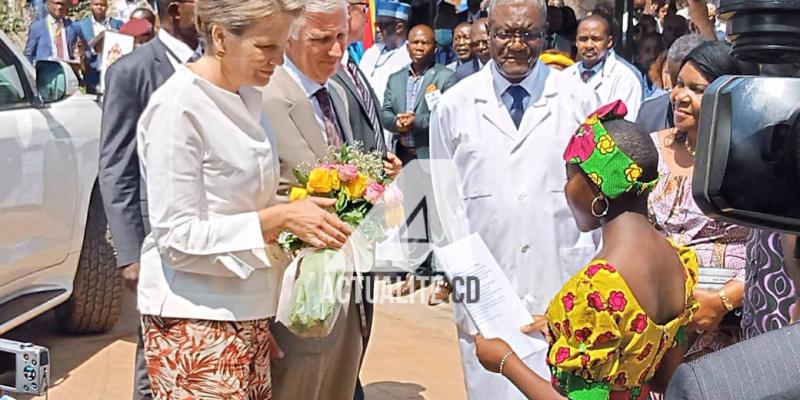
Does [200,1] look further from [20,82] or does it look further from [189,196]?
[20,82]

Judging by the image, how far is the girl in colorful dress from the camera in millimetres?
2611

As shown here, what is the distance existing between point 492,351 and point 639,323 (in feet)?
1.73

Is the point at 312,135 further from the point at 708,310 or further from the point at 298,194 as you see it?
the point at 708,310

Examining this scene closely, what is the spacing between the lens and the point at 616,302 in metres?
2.59

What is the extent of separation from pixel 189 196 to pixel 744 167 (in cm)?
189

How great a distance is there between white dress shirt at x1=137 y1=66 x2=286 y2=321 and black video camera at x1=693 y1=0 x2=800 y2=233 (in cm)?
181

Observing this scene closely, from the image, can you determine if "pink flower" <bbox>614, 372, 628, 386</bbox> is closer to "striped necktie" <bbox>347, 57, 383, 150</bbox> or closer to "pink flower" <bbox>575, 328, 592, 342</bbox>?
"pink flower" <bbox>575, 328, 592, 342</bbox>

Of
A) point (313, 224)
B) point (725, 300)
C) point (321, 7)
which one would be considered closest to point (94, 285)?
point (321, 7)

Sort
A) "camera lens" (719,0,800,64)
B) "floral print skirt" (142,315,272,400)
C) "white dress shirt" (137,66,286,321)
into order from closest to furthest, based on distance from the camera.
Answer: "camera lens" (719,0,800,64) < "white dress shirt" (137,66,286,321) < "floral print skirt" (142,315,272,400)

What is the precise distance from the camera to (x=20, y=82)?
5.65 meters

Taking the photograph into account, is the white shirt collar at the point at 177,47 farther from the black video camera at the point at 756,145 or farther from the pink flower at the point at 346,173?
the black video camera at the point at 756,145

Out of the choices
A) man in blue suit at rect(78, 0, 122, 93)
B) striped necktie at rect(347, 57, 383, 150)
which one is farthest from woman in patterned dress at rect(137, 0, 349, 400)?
man in blue suit at rect(78, 0, 122, 93)

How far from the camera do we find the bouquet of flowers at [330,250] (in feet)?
10.1

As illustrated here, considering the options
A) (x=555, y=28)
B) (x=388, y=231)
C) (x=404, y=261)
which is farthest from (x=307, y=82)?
(x=555, y=28)
